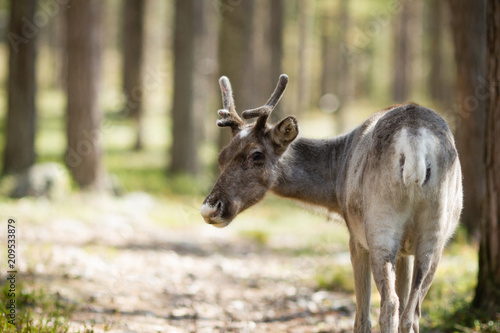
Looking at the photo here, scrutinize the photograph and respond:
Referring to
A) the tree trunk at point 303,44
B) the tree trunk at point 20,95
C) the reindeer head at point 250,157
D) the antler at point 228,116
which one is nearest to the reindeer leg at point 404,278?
the reindeer head at point 250,157

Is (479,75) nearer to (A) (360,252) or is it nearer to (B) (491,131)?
(B) (491,131)

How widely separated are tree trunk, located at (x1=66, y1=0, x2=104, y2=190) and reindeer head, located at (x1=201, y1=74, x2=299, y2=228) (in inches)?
337

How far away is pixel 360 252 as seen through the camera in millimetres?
5828

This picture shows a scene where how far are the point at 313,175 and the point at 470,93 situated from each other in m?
6.32

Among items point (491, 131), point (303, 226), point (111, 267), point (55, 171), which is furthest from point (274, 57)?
point (491, 131)

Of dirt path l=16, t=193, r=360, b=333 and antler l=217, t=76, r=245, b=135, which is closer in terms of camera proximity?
antler l=217, t=76, r=245, b=135

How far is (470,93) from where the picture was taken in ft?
37.5

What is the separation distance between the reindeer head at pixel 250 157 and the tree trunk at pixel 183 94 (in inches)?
497

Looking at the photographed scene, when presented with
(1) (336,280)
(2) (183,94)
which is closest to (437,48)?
(2) (183,94)

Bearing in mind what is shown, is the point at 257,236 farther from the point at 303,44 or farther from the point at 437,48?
the point at 303,44

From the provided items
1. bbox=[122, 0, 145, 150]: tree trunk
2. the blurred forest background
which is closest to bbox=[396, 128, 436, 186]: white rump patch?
the blurred forest background

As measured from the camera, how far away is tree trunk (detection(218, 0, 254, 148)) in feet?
55.6

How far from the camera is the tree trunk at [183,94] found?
1883cm

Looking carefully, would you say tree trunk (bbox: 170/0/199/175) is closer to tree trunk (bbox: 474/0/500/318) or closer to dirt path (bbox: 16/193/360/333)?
dirt path (bbox: 16/193/360/333)
